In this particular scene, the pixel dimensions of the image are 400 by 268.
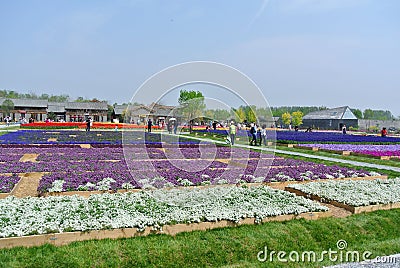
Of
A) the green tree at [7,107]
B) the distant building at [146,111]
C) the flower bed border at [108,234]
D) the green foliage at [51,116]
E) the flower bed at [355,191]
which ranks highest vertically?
the green tree at [7,107]

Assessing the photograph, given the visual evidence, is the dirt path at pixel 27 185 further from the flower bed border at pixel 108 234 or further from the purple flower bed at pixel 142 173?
the flower bed border at pixel 108 234

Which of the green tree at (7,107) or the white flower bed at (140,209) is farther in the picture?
the green tree at (7,107)

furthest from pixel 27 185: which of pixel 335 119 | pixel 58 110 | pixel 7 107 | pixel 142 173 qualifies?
pixel 58 110

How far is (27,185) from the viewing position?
9.82 meters

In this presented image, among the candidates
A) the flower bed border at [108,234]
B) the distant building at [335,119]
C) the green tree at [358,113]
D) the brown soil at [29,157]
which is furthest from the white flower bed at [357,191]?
the green tree at [358,113]

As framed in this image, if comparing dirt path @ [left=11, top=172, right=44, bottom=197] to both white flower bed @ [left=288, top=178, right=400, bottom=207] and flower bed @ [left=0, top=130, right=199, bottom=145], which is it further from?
flower bed @ [left=0, top=130, right=199, bottom=145]

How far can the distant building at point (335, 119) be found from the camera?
7781cm

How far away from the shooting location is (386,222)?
763 centimetres

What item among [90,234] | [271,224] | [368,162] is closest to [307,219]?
[271,224]

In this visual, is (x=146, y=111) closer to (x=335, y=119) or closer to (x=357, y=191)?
(x=357, y=191)

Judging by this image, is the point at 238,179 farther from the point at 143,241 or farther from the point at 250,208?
the point at 143,241

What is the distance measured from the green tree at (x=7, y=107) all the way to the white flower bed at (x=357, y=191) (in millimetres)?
83607

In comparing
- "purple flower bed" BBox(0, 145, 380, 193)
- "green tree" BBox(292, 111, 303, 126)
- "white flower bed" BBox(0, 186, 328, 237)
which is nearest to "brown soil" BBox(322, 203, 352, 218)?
"white flower bed" BBox(0, 186, 328, 237)

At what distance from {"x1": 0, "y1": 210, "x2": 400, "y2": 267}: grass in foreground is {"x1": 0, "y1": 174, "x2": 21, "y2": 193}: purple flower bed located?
3.93 metres
